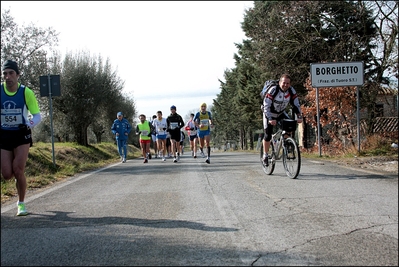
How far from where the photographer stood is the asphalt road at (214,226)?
383 cm

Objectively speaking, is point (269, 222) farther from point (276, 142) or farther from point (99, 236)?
point (276, 142)

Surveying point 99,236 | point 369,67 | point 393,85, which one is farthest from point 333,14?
point 99,236

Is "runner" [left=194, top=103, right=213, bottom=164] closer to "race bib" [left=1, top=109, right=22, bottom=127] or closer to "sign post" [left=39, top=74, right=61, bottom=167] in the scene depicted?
"sign post" [left=39, top=74, right=61, bottom=167]

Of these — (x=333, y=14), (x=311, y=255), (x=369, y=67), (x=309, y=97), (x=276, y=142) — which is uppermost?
(x=333, y=14)

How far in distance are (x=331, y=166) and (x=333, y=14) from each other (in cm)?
1377

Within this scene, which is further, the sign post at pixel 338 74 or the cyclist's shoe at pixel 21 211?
the sign post at pixel 338 74

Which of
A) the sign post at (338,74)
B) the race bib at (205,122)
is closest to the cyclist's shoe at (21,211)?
the race bib at (205,122)

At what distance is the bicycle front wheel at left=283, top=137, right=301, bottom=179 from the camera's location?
801 cm

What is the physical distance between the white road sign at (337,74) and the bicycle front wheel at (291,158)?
4671 mm


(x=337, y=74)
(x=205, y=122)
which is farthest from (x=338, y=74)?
(x=205, y=122)

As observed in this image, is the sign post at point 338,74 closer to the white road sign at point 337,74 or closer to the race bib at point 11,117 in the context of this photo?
the white road sign at point 337,74

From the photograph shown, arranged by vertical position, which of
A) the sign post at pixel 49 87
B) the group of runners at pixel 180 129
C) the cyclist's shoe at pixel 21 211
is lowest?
the cyclist's shoe at pixel 21 211

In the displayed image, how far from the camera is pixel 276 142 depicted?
28.7 ft

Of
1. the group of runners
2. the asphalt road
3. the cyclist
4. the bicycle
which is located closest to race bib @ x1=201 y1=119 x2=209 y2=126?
the group of runners
